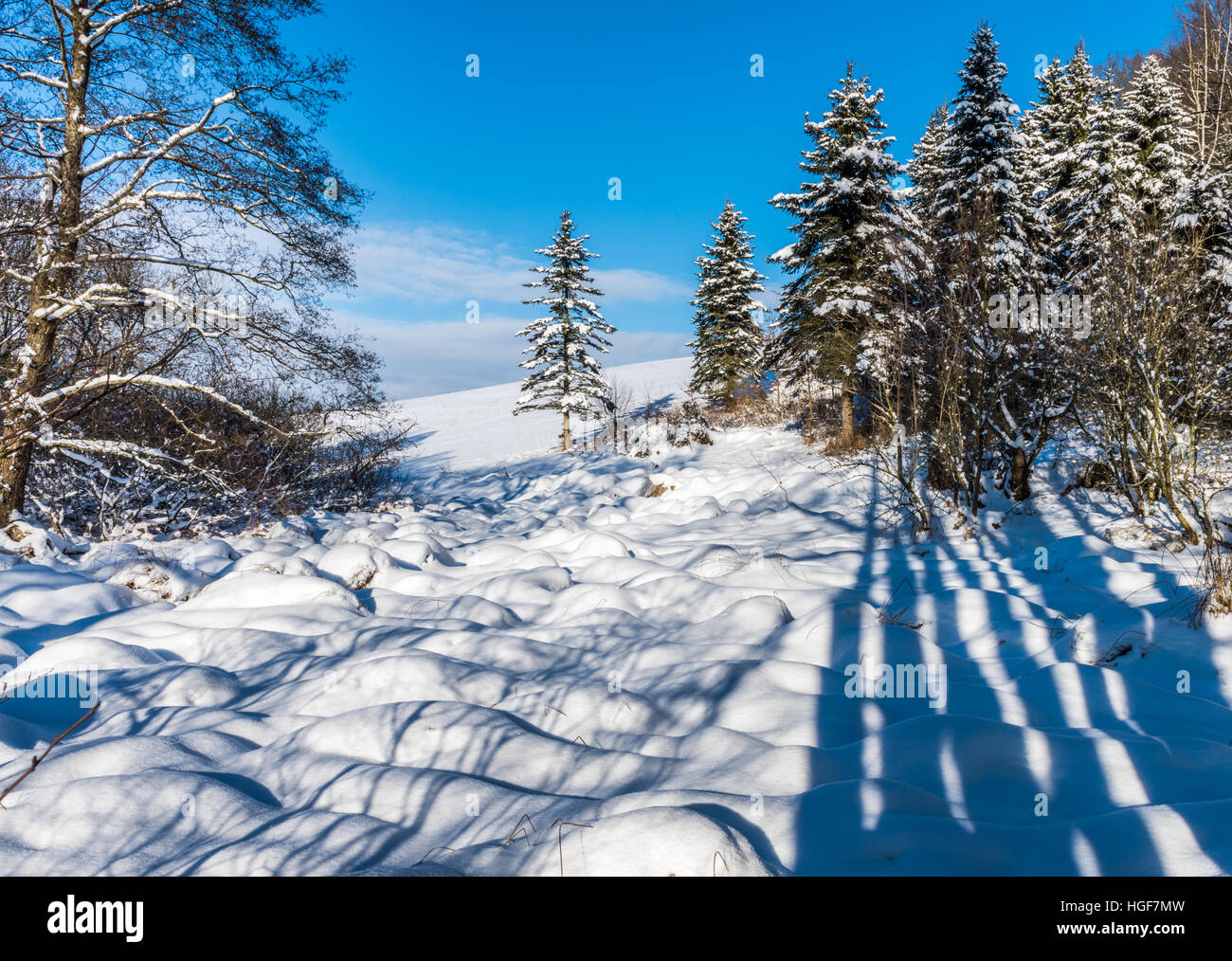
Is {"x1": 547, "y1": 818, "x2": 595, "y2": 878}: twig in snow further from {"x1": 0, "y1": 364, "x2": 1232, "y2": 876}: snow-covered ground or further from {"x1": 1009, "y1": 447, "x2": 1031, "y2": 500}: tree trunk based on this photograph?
{"x1": 1009, "y1": 447, "x2": 1031, "y2": 500}: tree trunk

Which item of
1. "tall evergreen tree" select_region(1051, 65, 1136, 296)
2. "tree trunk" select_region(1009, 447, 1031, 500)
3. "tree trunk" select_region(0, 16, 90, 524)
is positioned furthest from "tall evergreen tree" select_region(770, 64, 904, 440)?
"tree trunk" select_region(0, 16, 90, 524)

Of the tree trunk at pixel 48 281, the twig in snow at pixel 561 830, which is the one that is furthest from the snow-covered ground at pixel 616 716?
the tree trunk at pixel 48 281

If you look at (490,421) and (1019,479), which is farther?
(490,421)

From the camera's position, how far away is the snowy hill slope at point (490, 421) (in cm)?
2614

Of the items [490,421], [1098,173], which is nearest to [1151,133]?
[1098,173]

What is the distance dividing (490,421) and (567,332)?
10865 mm

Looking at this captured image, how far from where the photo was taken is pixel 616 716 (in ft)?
9.74

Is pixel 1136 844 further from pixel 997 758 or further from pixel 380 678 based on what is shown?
pixel 380 678

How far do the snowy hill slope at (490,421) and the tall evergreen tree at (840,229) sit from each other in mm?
11445

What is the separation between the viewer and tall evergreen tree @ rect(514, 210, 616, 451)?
26281 mm

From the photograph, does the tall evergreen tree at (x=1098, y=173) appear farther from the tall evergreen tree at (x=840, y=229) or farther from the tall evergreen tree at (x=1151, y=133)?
the tall evergreen tree at (x=840, y=229)

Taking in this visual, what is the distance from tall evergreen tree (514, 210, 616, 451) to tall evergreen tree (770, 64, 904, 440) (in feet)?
A: 35.1

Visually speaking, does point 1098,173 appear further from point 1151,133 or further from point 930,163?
point 930,163
